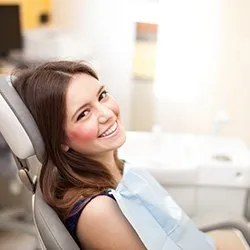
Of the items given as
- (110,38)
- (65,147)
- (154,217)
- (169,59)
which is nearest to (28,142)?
(65,147)

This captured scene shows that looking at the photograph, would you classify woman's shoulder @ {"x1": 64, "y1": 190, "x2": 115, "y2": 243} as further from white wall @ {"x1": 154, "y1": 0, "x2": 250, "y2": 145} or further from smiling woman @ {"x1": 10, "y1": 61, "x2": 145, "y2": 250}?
white wall @ {"x1": 154, "y1": 0, "x2": 250, "y2": 145}

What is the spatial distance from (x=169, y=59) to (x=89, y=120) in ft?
4.04

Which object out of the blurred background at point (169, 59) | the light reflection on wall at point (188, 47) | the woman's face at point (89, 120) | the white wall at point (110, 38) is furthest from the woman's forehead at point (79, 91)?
the white wall at point (110, 38)

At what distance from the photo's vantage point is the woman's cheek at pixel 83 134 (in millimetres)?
1037

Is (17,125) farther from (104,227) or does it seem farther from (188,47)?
(188,47)

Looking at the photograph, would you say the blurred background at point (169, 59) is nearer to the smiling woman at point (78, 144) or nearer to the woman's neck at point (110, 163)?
the woman's neck at point (110, 163)

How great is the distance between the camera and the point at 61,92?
1.01m

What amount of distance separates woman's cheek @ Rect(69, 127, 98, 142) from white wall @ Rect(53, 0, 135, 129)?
151cm

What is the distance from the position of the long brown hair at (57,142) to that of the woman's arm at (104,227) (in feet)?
0.15

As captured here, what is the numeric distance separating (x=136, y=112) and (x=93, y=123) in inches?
64.8

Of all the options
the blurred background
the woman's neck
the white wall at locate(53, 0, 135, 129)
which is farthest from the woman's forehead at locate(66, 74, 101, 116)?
the white wall at locate(53, 0, 135, 129)

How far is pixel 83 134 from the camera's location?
1040 mm

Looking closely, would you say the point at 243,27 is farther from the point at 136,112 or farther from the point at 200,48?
the point at 136,112

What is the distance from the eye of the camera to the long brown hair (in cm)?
101
